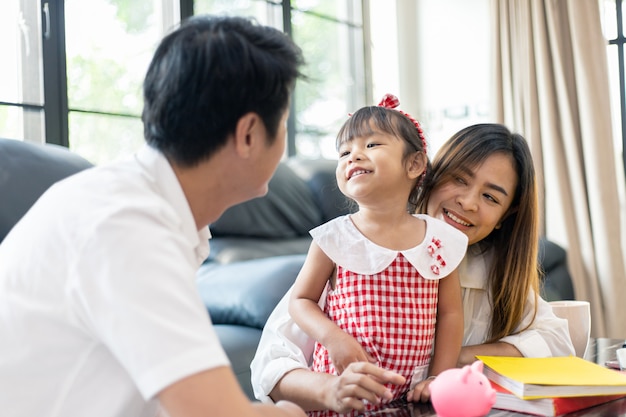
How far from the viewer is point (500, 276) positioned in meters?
1.41

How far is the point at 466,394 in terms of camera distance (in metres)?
0.86

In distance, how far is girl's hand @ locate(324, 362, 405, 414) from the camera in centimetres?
97

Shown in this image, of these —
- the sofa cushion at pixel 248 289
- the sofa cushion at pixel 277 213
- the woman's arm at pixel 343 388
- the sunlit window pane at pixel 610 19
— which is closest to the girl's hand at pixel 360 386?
the woman's arm at pixel 343 388

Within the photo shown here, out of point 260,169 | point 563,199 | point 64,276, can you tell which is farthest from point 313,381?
point 563,199

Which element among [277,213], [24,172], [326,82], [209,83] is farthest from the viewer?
[326,82]

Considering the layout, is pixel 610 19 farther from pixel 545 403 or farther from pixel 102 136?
pixel 545 403

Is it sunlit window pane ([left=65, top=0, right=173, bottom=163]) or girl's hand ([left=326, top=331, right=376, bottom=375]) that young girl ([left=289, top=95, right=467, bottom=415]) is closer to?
girl's hand ([left=326, top=331, right=376, bottom=375])

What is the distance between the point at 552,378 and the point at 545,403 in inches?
1.6

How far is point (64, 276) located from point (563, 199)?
3849 mm

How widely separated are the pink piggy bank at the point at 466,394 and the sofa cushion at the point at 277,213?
2.07 meters

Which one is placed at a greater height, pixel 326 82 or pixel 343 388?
pixel 326 82

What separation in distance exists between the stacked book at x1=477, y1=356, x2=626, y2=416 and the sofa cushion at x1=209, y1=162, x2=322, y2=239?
1.94 metres

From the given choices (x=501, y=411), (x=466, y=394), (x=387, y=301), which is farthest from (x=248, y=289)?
(x=466, y=394)

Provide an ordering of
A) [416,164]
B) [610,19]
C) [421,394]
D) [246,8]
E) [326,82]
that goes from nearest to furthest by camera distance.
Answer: [421,394]
[416,164]
[246,8]
[610,19]
[326,82]
